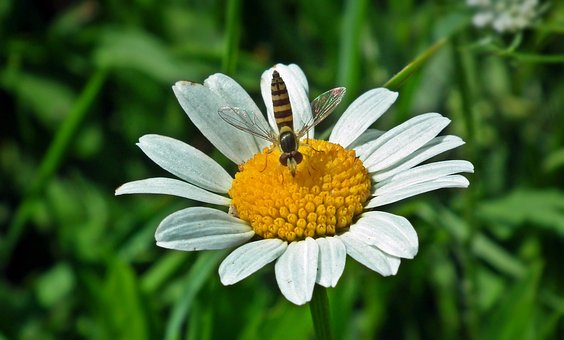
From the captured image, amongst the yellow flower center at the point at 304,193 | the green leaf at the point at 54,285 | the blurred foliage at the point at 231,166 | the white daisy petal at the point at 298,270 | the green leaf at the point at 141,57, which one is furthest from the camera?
the green leaf at the point at 141,57

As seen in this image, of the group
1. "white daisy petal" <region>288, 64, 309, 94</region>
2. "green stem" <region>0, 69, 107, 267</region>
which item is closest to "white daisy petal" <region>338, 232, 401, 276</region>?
"white daisy petal" <region>288, 64, 309, 94</region>

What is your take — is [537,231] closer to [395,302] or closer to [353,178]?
[395,302]

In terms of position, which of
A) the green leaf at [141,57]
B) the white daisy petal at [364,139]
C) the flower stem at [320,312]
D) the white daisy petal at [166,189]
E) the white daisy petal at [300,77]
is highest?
the white daisy petal at [166,189]

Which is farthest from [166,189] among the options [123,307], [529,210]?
[529,210]

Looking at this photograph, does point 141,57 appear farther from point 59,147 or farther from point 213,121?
point 213,121

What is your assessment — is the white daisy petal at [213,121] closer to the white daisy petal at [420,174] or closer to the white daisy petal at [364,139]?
the white daisy petal at [364,139]

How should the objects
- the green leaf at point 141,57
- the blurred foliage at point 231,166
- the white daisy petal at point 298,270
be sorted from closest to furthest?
1. the white daisy petal at point 298,270
2. the blurred foliage at point 231,166
3. the green leaf at point 141,57

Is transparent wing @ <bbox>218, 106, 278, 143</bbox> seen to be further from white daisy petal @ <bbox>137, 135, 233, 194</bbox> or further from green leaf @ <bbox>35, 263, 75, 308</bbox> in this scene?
green leaf @ <bbox>35, 263, 75, 308</bbox>

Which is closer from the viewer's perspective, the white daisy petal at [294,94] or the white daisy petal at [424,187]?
the white daisy petal at [424,187]

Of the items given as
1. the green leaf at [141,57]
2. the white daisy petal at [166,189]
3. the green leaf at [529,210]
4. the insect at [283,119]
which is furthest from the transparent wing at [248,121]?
the green leaf at [141,57]
